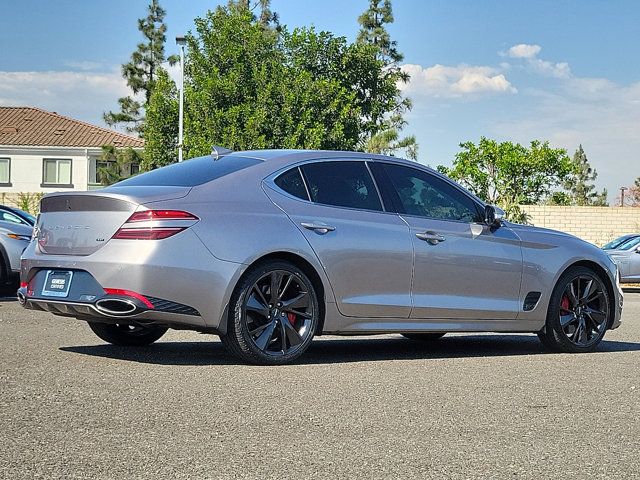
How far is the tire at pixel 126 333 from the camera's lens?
8.66 m

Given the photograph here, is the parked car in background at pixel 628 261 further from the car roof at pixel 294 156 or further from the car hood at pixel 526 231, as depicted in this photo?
the car roof at pixel 294 156

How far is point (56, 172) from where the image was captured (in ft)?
206

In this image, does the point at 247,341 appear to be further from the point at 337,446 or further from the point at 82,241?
the point at 337,446

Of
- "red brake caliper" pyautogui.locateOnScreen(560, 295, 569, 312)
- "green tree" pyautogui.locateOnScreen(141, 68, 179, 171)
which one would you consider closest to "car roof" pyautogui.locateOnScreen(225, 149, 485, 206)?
"red brake caliper" pyautogui.locateOnScreen(560, 295, 569, 312)

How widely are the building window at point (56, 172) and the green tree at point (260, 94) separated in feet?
33.9

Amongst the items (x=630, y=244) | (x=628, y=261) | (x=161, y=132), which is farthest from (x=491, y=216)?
(x=161, y=132)

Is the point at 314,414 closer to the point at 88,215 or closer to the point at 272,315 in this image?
the point at 272,315

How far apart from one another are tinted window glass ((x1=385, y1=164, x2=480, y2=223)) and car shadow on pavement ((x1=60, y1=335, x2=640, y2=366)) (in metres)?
1.14

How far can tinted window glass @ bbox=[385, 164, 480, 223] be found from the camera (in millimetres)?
8711

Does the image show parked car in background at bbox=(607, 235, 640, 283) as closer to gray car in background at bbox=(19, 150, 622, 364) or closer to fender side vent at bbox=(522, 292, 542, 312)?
gray car in background at bbox=(19, 150, 622, 364)

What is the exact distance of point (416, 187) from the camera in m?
8.88

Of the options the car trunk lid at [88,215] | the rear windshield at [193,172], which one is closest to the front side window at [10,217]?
the rear windshield at [193,172]

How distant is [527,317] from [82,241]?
377cm

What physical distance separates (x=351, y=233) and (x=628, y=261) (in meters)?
17.9
